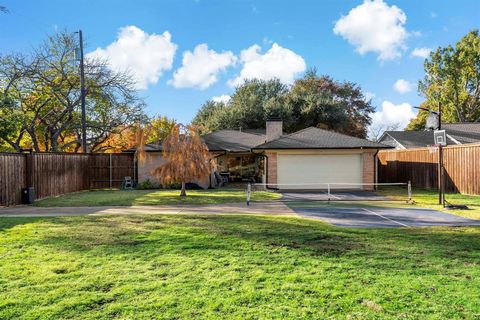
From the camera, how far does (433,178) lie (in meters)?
20.4

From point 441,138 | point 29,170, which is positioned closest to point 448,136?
point 441,138

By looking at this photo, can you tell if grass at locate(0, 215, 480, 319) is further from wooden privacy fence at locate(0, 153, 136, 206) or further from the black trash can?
the black trash can

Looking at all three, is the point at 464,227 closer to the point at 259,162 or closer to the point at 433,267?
the point at 433,267

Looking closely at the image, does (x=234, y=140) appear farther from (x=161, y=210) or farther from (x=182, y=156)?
(x=161, y=210)

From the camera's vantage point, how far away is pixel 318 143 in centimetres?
2052

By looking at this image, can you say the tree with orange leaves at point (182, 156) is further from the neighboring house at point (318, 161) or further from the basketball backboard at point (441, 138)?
the basketball backboard at point (441, 138)

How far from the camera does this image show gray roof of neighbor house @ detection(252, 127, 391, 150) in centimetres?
2000

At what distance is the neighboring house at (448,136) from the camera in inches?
1128

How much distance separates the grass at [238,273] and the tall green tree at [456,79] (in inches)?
1617

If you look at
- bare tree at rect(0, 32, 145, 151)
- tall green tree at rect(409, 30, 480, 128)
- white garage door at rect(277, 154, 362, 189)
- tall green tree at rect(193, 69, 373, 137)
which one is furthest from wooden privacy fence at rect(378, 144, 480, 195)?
tall green tree at rect(409, 30, 480, 128)

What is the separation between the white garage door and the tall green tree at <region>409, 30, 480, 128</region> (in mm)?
28147

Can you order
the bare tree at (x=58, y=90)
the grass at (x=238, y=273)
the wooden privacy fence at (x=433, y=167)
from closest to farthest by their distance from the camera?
the grass at (x=238, y=273), the wooden privacy fence at (x=433, y=167), the bare tree at (x=58, y=90)

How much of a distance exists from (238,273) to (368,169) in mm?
16881

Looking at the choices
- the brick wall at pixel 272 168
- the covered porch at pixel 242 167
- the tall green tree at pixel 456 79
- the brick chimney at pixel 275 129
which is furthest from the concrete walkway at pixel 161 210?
the tall green tree at pixel 456 79
